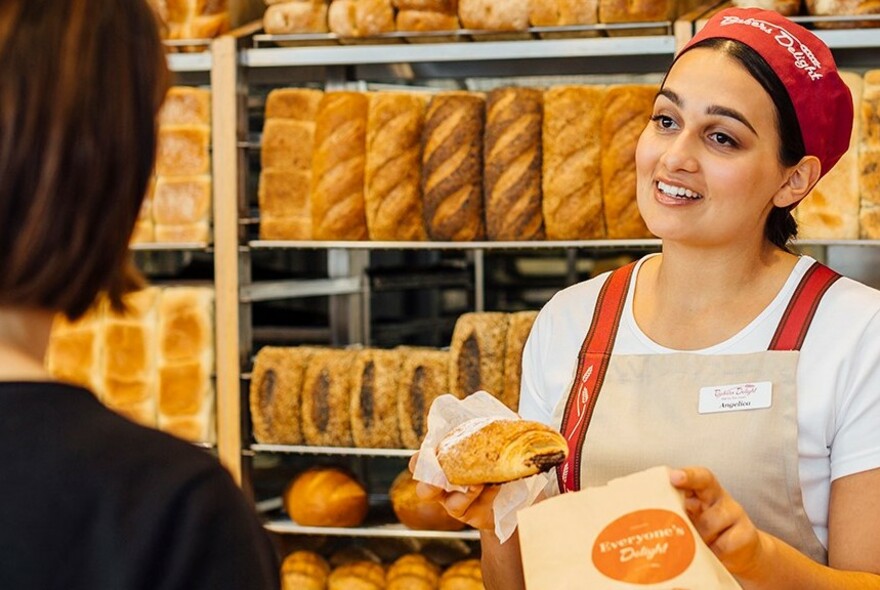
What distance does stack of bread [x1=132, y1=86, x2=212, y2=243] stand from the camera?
3051 millimetres

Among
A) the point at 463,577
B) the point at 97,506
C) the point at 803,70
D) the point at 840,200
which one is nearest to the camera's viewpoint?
the point at 97,506

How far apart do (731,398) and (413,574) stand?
1615 mm

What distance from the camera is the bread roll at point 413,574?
2986 millimetres

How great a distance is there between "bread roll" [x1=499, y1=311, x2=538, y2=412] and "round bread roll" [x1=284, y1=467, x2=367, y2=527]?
50cm

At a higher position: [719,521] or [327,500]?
[719,521]

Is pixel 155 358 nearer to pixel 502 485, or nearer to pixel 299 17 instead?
pixel 299 17

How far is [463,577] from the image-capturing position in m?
2.96

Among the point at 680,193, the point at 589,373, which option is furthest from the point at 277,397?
the point at 680,193

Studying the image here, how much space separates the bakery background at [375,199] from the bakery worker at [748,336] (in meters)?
1.14

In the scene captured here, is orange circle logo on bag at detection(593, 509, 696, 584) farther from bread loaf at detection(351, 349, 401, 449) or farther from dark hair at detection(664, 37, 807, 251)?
→ bread loaf at detection(351, 349, 401, 449)

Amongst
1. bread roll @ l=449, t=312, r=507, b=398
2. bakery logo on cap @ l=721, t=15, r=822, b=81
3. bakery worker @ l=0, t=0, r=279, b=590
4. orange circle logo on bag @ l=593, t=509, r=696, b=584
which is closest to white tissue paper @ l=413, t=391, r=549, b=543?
orange circle logo on bag @ l=593, t=509, r=696, b=584

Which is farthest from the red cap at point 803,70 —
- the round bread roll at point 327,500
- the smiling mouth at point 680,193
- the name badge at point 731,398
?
the round bread roll at point 327,500

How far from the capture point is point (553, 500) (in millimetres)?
1304

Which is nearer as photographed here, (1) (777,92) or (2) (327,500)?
(1) (777,92)
